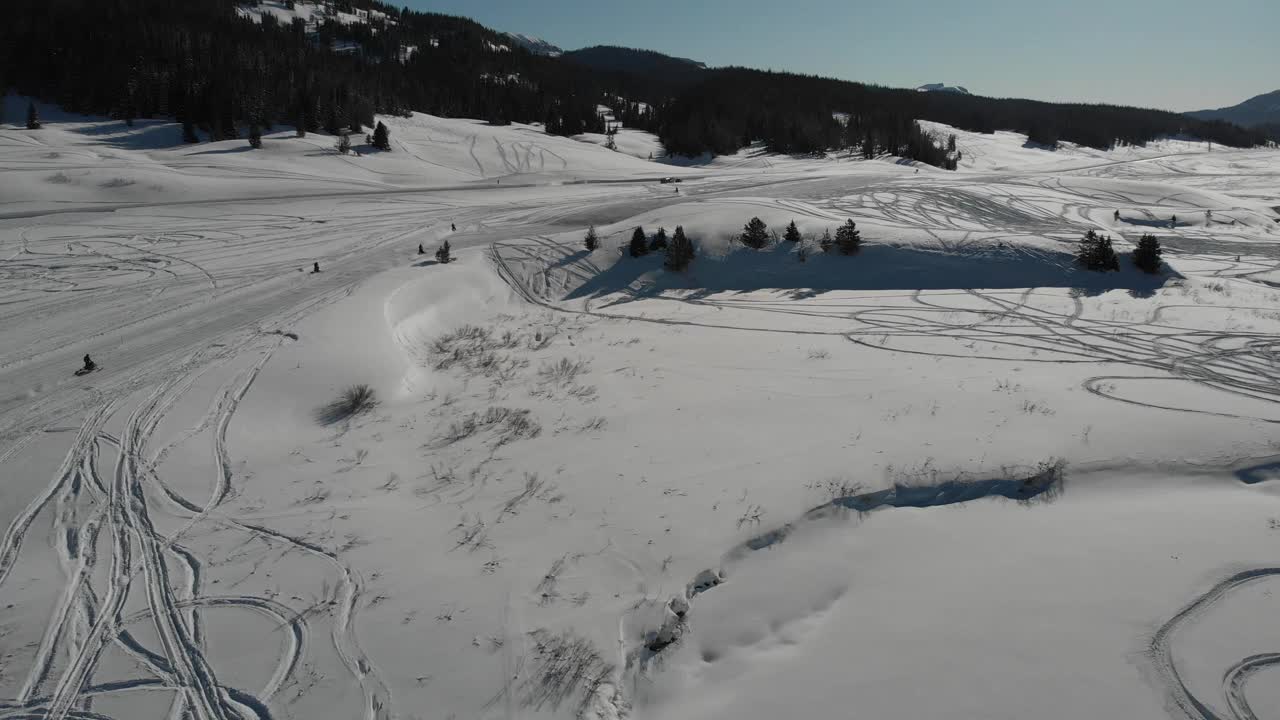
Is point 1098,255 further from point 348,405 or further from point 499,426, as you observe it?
point 348,405

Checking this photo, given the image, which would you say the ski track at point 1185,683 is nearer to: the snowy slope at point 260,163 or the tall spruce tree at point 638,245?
the tall spruce tree at point 638,245

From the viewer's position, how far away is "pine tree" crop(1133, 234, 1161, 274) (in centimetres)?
1877

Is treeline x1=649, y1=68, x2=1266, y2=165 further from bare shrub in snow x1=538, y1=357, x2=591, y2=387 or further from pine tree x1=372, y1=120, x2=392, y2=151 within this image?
bare shrub in snow x1=538, y1=357, x2=591, y2=387

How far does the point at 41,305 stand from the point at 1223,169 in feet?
264

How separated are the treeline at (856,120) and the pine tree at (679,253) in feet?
139

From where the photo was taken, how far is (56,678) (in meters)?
4.99

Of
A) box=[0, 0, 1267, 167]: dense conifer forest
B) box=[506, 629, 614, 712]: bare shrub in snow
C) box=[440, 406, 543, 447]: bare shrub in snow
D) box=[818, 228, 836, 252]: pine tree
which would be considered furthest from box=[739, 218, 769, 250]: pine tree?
box=[0, 0, 1267, 167]: dense conifer forest

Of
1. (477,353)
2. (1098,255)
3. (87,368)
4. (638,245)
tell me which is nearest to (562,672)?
(477,353)

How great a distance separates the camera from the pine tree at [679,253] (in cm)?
2092

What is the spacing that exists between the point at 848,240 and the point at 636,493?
55.3 ft

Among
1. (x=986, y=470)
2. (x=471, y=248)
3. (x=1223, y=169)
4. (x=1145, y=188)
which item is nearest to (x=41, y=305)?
(x=471, y=248)

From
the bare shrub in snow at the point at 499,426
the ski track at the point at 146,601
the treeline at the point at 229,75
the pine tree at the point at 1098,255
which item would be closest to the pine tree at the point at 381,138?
the treeline at the point at 229,75

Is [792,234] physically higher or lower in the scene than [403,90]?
lower

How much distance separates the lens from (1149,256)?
18.8 meters
